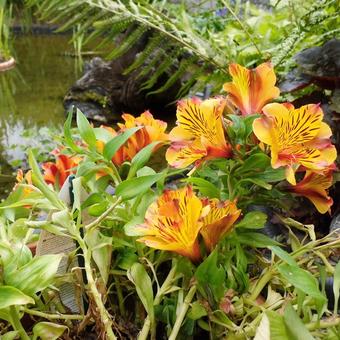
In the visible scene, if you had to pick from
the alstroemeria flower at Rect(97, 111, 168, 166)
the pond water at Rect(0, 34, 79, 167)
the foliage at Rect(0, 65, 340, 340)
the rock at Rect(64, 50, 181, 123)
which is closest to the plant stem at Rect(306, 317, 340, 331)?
the foliage at Rect(0, 65, 340, 340)

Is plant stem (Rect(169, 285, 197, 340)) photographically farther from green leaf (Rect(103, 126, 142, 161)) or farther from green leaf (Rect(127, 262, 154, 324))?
green leaf (Rect(103, 126, 142, 161))

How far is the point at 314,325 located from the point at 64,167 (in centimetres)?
34

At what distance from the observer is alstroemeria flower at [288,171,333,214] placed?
0.43 metres

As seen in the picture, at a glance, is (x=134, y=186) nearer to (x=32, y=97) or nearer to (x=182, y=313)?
(x=182, y=313)

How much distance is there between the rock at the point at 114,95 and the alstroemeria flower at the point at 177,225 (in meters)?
2.59

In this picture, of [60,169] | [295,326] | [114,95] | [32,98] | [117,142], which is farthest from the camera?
[32,98]

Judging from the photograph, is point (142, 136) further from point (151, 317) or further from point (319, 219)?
point (319, 219)

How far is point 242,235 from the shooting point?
15.9 inches

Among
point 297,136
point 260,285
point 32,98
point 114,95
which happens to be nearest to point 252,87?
point 297,136

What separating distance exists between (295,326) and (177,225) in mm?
102

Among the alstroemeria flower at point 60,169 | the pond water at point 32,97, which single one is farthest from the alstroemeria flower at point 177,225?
the pond water at point 32,97

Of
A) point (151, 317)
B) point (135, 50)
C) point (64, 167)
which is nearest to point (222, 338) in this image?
point (151, 317)

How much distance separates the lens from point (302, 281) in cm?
34

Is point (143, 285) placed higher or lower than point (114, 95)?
higher
